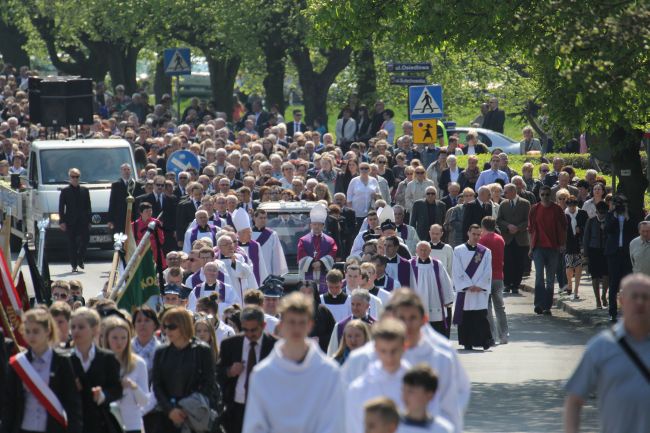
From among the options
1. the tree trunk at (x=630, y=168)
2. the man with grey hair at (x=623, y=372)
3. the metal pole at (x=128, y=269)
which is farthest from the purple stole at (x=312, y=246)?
the man with grey hair at (x=623, y=372)

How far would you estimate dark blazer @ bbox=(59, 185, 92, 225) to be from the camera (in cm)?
3042

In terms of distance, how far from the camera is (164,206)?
2889 cm

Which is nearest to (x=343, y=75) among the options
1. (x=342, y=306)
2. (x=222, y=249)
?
(x=222, y=249)

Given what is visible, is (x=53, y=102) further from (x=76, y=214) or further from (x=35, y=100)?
(x=76, y=214)

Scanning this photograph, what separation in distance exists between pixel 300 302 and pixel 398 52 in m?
34.0

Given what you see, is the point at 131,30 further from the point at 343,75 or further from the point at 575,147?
the point at 575,147

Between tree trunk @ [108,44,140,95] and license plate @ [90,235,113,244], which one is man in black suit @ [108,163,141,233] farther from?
tree trunk @ [108,44,140,95]

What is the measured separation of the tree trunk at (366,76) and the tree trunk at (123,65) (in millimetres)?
11553

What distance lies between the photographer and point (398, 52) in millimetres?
43125

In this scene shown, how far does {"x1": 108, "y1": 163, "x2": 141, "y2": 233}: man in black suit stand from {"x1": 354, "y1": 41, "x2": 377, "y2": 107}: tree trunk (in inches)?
621

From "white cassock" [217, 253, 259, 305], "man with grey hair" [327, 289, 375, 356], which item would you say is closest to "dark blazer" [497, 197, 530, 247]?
"white cassock" [217, 253, 259, 305]

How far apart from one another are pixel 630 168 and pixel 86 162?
11.7 m

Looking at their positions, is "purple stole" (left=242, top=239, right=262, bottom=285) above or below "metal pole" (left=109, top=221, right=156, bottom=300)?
below

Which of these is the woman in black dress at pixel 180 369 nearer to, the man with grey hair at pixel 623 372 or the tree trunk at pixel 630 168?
the man with grey hair at pixel 623 372
